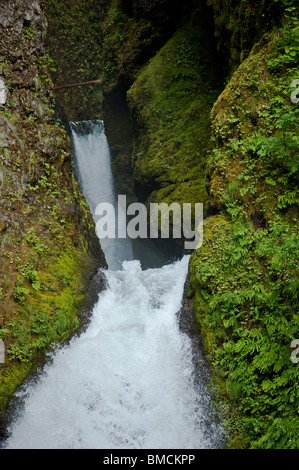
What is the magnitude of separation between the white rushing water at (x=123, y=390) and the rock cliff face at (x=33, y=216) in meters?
0.52

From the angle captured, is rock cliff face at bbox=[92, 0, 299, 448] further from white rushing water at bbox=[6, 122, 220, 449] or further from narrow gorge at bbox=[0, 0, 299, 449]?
white rushing water at bbox=[6, 122, 220, 449]

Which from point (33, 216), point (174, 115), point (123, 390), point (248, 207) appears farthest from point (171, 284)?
point (174, 115)

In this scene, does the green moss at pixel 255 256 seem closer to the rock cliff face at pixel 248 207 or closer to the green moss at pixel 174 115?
the rock cliff face at pixel 248 207

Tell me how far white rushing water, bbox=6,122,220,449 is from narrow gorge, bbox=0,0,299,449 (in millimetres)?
21

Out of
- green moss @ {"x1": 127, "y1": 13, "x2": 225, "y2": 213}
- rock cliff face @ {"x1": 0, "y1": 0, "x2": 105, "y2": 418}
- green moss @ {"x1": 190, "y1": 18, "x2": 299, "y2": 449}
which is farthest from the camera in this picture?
green moss @ {"x1": 127, "y1": 13, "x2": 225, "y2": 213}

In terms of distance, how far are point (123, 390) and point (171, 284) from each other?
320cm

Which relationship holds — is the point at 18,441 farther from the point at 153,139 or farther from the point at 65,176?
the point at 153,139

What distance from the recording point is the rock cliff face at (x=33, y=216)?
244 inches

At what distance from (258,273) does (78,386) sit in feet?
11.6

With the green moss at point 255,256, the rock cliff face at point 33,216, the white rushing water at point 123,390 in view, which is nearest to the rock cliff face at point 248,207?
the green moss at point 255,256

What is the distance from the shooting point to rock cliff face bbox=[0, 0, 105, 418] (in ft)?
20.3

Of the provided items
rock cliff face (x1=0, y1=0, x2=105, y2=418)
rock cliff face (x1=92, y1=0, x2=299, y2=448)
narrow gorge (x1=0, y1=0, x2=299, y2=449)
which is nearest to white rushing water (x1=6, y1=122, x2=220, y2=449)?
narrow gorge (x1=0, y1=0, x2=299, y2=449)

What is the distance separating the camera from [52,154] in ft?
29.0

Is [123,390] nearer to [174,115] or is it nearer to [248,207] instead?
[248,207]
